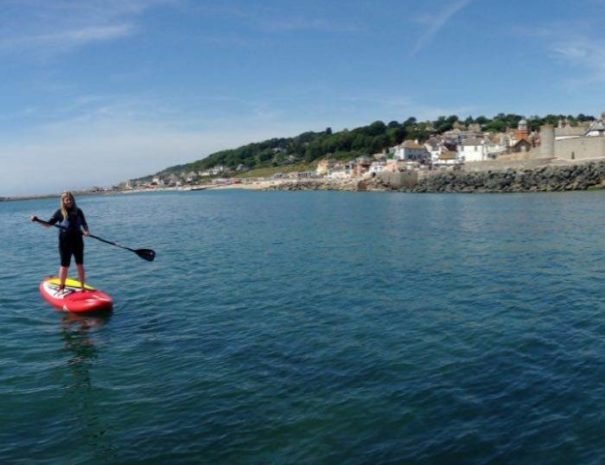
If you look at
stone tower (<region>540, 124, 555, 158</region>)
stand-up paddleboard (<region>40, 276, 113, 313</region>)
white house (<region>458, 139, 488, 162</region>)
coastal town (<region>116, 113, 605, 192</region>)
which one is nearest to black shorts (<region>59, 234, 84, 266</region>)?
stand-up paddleboard (<region>40, 276, 113, 313</region>)

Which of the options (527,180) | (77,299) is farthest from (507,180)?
(77,299)

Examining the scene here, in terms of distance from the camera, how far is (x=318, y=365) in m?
12.2

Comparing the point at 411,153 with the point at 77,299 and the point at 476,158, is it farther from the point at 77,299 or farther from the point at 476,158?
the point at 77,299

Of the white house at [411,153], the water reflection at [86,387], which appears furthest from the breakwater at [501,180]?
the water reflection at [86,387]

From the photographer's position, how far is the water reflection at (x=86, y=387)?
357 inches

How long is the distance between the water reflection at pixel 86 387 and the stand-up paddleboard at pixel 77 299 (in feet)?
0.93

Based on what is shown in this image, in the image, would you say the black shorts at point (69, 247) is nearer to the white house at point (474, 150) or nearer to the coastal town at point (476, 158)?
the coastal town at point (476, 158)

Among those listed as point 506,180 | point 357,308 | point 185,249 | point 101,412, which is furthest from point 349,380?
point 506,180

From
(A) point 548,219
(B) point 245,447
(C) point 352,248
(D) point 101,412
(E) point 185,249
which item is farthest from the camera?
(A) point 548,219

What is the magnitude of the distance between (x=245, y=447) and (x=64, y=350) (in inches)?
283

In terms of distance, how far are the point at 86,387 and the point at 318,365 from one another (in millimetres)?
4803

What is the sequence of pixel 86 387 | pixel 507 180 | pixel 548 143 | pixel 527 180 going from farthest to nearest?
pixel 548 143 < pixel 507 180 < pixel 527 180 < pixel 86 387

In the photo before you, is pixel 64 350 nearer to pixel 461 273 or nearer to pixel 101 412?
pixel 101 412

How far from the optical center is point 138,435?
9234mm
